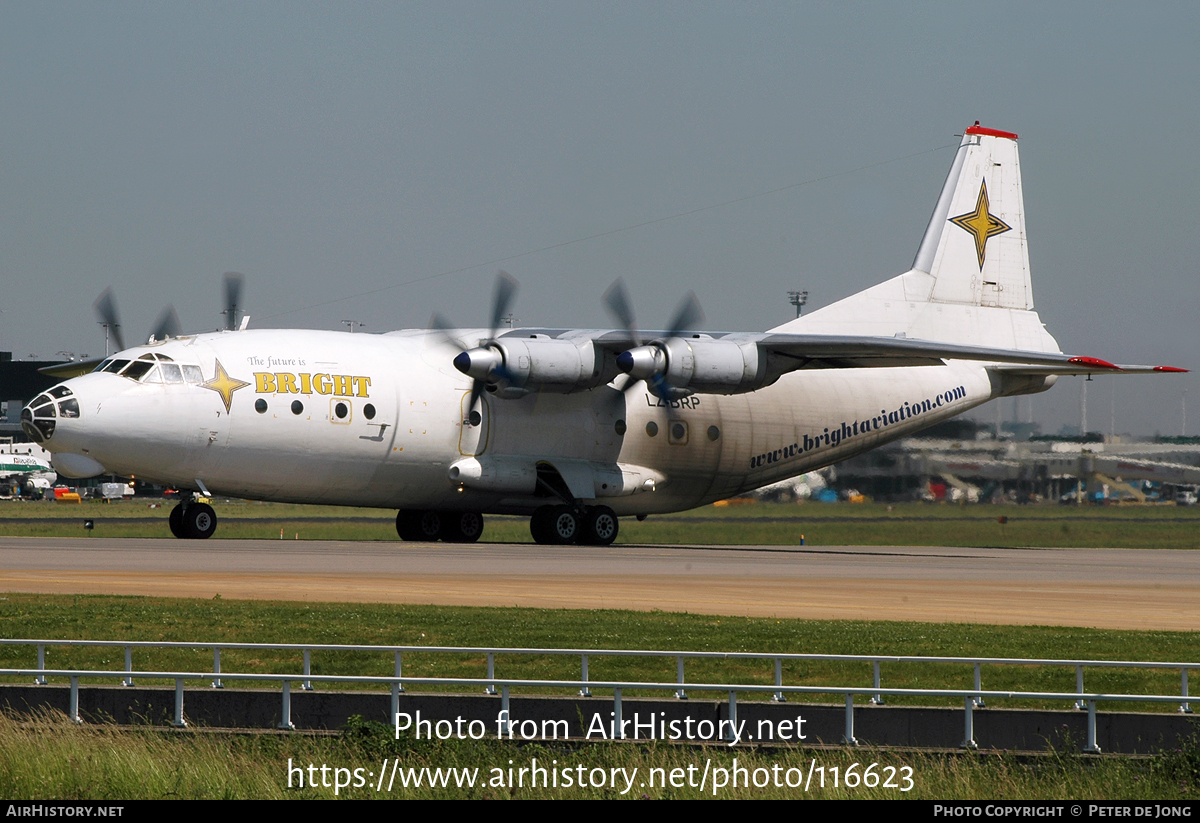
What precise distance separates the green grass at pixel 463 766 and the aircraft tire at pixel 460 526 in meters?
24.0

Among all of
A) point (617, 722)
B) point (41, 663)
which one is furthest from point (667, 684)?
point (41, 663)

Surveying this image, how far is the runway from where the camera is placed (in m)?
20.6

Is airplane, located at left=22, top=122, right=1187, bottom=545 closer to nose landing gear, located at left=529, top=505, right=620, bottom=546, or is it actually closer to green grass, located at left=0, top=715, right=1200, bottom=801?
nose landing gear, located at left=529, top=505, right=620, bottom=546

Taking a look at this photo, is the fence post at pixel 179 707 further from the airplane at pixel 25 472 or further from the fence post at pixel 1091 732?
the airplane at pixel 25 472

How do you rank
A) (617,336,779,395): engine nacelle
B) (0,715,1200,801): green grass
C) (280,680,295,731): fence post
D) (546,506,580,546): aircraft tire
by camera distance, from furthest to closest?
(546,506,580,546): aircraft tire → (617,336,779,395): engine nacelle → (280,680,295,731): fence post → (0,715,1200,801): green grass

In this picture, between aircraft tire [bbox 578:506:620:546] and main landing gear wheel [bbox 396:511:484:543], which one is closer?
aircraft tire [bbox 578:506:620:546]

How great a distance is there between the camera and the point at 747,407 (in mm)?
38125

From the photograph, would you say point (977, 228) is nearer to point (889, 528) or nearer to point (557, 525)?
point (889, 528)

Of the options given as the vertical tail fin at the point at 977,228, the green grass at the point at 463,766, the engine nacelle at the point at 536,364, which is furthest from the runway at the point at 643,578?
the vertical tail fin at the point at 977,228

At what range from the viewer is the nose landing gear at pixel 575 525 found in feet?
114

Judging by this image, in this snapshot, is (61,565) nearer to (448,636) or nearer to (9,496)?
(448,636)

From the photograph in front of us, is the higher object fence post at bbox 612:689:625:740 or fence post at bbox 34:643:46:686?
fence post at bbox 34:643:46:686

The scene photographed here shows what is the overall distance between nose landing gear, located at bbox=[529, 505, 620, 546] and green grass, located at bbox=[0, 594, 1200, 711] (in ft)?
49.5

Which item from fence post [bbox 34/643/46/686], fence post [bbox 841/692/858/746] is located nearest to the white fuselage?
fence post [bbox 34/643/46/686]
